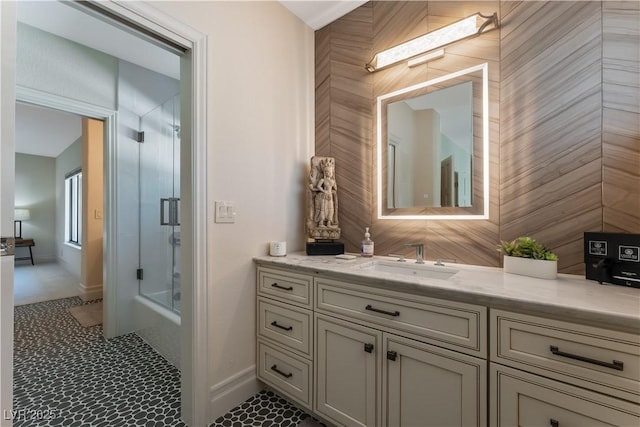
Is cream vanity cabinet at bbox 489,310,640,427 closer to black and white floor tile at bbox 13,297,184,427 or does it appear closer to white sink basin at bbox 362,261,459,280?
white sink basin at bbox 362,261,459,280

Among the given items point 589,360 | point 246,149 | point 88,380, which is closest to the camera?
point 589,360

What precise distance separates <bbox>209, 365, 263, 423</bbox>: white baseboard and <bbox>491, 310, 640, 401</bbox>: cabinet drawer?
4.43 ft

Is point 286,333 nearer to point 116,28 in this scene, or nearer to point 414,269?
point 414,269

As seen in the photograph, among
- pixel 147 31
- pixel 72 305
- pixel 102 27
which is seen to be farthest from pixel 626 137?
pixel 72 305

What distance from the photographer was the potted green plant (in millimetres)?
1124

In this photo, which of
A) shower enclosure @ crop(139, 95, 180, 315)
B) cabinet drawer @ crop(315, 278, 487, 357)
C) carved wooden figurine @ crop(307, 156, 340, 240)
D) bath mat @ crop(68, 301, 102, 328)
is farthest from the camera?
bath mat @ crop(68, 301, 102, 328)

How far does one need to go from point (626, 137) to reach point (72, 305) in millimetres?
4946

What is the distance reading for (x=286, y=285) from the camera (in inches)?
59.7

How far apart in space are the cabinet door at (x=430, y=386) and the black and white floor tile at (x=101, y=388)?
0.61 m

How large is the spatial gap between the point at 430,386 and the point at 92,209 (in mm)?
3983

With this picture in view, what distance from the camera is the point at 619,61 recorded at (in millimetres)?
1122

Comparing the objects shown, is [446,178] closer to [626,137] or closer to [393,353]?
[626,137]

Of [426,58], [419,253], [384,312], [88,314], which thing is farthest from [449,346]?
[88,314]

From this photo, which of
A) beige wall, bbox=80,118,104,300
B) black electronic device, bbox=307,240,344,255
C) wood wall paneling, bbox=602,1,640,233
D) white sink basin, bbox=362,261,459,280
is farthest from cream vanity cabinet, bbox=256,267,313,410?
beige wall, bbox=80,118,104,300
